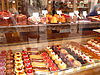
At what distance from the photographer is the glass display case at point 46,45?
6.44 ft

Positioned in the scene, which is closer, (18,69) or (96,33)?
(18,69)

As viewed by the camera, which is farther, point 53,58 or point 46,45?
point 46,45

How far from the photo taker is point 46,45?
2611 mm

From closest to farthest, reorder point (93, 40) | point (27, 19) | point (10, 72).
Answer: point (10, 72) < point (27, 19) < point (93, 40)

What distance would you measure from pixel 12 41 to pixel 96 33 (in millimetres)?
1758

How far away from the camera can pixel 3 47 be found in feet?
7.58

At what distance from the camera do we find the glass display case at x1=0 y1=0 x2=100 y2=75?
1963 millimetres

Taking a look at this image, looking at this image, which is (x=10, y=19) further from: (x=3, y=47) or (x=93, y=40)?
(x=93, y=40)

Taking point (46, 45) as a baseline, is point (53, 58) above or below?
below

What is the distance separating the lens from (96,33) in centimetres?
302

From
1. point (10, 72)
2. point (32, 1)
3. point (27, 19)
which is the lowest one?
A: point (10, 72)

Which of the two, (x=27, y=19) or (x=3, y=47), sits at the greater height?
(x=27, y=19)

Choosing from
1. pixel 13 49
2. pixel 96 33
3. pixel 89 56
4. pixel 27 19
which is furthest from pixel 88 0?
pixel 13 49

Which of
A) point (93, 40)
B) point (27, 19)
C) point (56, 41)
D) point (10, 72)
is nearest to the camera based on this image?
point (10, 72)
